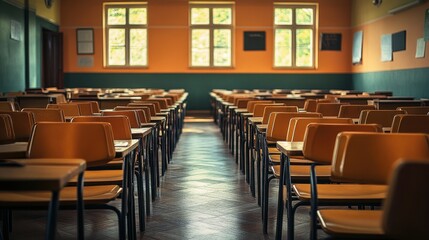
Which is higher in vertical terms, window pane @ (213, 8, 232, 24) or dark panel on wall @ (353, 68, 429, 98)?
window pane @ (213, 8, 232, 24)

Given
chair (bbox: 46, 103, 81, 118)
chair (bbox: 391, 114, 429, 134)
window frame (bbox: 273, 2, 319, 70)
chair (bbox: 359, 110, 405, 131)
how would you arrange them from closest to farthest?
chair (bbox: 391, 114, 429, 134)
chair (bbox: 359, 110, 405, 131)
chair (bbox: 46, 103, 81, 118)
window frame (bbox: 273, 2, 319, 70)

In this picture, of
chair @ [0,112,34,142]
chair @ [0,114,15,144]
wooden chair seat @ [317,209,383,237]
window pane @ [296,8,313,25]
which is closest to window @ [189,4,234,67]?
window pane @ [296,8,313,25]

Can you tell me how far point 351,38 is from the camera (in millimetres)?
18938

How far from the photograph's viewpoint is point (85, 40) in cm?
1884

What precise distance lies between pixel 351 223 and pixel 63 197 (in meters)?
1.37

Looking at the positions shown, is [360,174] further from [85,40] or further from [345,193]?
[85,40]

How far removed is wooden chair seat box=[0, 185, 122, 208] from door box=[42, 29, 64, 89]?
47.9ft

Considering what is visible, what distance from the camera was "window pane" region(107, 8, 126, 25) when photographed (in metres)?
18.9

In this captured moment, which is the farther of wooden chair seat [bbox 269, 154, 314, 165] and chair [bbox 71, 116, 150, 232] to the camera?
wooden chair seat [bbox 269, 154, 314, 165]

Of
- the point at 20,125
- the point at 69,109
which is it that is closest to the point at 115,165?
the point at 20,125

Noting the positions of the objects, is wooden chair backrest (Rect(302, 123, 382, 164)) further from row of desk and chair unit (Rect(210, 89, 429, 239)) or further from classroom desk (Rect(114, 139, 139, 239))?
classroom desk (Rect(114, 139, 139, 239))

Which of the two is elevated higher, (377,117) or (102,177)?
(377,117)

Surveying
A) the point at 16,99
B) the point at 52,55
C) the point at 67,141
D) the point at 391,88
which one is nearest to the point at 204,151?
the point at 16,99

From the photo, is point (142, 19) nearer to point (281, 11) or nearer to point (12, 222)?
point (281, 11)
